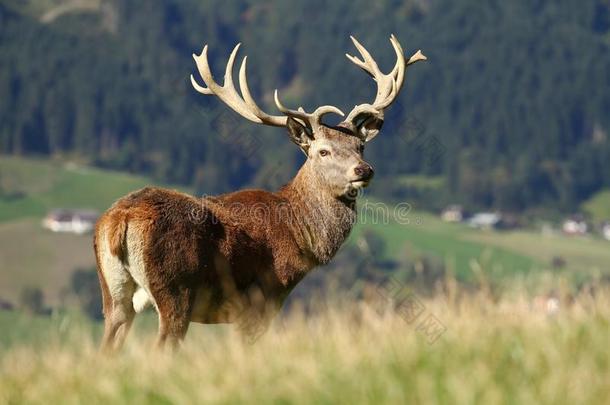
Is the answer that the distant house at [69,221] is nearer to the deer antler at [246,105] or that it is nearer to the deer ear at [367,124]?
the deer antler at [246,105]

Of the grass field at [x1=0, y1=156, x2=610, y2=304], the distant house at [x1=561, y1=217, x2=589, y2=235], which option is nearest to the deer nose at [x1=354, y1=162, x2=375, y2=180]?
the grass field at [x1=0, y1=156, x2=610, y2=304]

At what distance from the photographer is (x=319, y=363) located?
881cm

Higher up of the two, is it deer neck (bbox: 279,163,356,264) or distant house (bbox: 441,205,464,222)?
deer neck (bbox: 279,163,356,264)

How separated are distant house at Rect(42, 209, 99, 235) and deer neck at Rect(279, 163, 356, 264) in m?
133

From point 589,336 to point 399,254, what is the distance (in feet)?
395

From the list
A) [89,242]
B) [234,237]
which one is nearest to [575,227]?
[89,242]

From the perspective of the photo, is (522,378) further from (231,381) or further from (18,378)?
(18,378)

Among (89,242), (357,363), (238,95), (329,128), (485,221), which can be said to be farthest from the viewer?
(485,221)

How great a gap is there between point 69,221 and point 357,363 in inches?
5618

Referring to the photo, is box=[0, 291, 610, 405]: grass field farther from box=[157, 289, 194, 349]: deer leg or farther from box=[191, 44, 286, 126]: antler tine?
box=[191, 44, 286, 126]: antler tine

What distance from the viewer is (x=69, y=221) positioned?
5866 inches

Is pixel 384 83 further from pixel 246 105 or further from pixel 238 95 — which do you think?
pixel 238 95

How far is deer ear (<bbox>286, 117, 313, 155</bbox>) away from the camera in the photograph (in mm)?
14727

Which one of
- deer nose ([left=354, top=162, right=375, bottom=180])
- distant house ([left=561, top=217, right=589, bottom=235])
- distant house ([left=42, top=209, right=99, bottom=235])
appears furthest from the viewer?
distant house ([left=561, top=217, right=589, bottom=235])
